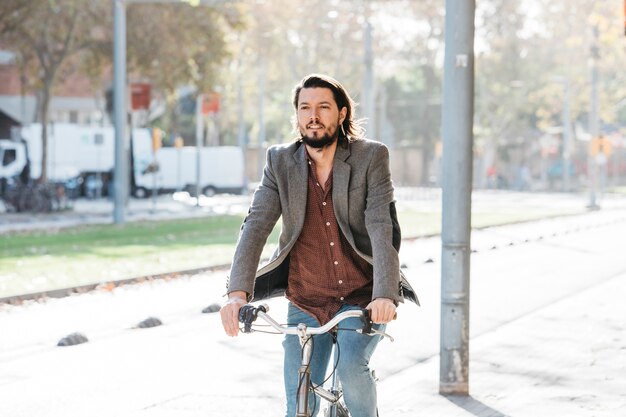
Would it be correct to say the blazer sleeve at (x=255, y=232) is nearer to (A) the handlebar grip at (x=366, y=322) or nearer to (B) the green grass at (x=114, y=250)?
(A) the handlebar grip at (x=366, y=322)

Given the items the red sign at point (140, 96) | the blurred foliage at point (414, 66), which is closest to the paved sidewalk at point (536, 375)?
the red sign at point (140, 96)

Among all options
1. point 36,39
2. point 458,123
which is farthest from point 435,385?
point 36,39

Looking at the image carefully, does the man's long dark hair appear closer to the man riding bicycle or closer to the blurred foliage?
the man riding bicycle

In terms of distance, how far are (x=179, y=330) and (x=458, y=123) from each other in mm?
4550

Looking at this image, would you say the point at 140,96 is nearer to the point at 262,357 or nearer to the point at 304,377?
the point at 262,357

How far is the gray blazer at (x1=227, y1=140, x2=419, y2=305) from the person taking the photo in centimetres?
475

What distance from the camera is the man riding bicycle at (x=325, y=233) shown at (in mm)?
4734

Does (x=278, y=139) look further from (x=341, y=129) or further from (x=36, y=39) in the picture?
(x=341, y=129)

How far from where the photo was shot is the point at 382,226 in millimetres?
4746

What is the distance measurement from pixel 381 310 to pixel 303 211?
0.53 m

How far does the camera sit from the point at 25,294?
14.4m

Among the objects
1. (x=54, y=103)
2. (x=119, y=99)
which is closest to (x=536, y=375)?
(x=119, y=99)

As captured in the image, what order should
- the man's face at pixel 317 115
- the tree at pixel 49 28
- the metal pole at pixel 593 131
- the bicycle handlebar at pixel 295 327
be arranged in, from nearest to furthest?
the bicycle handlebar at pixel 295 327
the man's face at pixel 317 115
the tree at pixel 49 28
the metal pole at pixel 593 131

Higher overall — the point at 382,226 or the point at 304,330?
the point at 382,226
